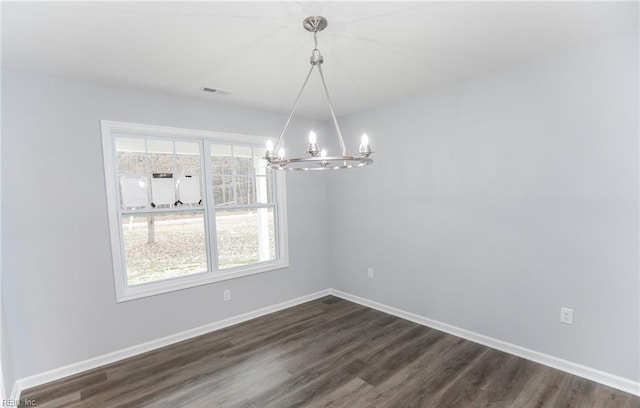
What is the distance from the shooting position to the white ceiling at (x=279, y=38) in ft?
5.66

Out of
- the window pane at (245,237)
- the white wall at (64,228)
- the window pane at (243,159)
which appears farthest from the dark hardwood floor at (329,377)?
the window pane at (243,159)

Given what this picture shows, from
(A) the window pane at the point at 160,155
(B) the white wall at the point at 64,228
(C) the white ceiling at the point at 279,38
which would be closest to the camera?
(C) the white ceiling at the point at 279,38

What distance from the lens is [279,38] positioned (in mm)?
2041

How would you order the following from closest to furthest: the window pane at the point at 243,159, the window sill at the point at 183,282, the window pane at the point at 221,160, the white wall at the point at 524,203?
the white wall at the point at 524,203 < the window sill at the point at 183,282 < the window pane at the point at 221,160 < the window pane at the point at 243,159

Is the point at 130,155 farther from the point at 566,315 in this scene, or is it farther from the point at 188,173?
the point at 566,315

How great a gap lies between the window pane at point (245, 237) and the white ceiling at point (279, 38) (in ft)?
5.06

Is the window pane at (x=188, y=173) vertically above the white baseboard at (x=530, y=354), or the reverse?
the window pane at (x=188, y=173)

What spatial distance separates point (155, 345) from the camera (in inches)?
117

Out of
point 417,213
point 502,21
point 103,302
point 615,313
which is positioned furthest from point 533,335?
point 103,302

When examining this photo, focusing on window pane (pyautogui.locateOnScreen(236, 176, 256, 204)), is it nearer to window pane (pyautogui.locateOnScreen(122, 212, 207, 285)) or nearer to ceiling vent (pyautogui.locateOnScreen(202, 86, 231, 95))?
window pane (pyautogui.locateOnScreen(122, 212, 207, 285))

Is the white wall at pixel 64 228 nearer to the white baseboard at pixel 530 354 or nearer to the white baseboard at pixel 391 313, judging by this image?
the white baseboard at pixel 391 313

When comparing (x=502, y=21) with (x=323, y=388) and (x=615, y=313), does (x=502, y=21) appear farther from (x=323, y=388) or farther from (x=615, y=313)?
(x=323, y=388)

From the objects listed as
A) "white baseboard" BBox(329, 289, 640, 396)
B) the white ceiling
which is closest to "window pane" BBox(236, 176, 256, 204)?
the white ceiling

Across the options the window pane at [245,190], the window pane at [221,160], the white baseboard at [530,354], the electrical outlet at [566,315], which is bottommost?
the white baseboard at [530,354]
